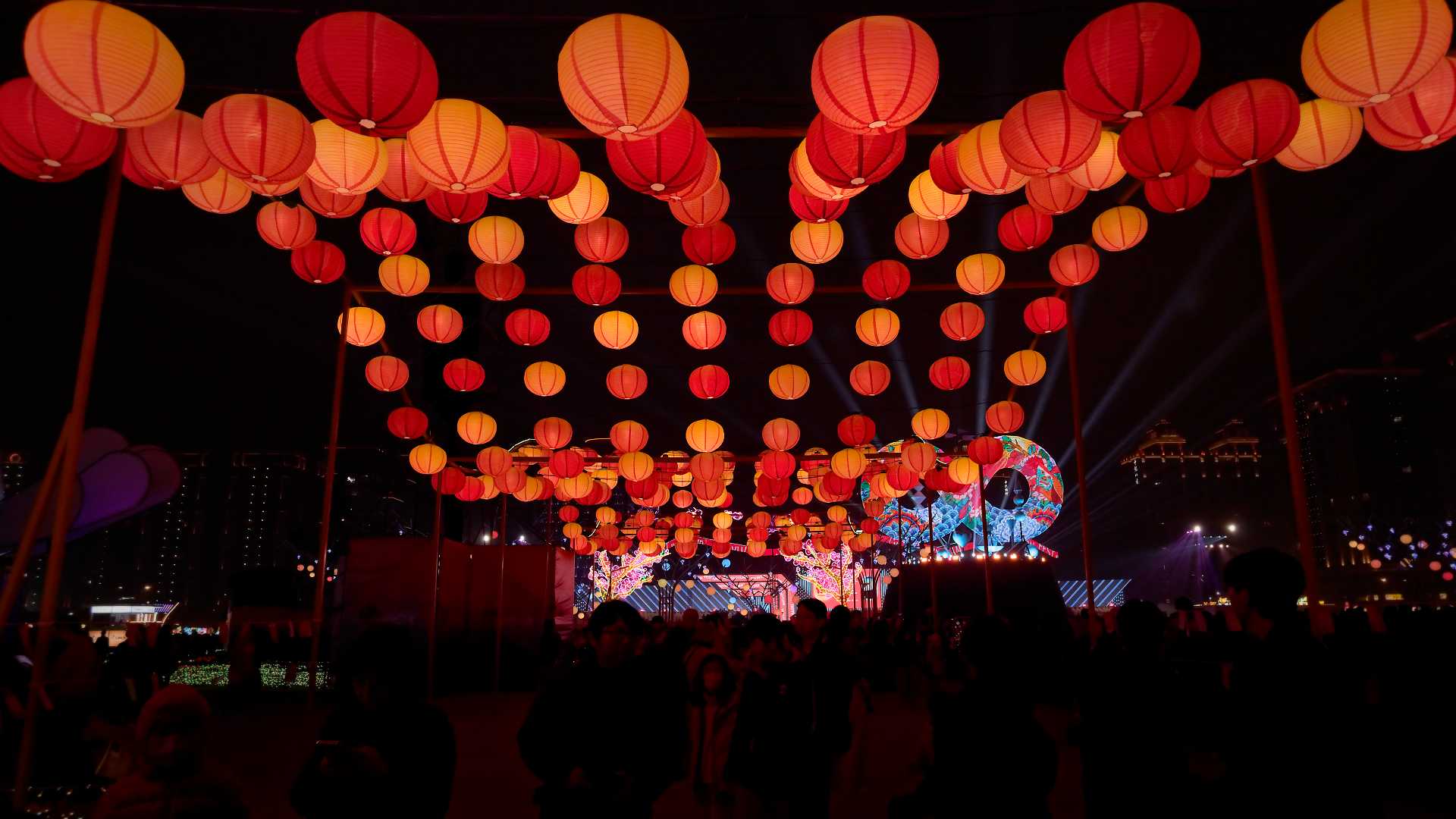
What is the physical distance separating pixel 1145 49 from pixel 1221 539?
55815 mm

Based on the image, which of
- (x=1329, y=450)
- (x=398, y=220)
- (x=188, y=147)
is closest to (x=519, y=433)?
(x=398, y=220)

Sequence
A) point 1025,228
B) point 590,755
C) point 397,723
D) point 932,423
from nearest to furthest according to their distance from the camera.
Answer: point 397,723, point 590,755, point 1025,228, point 932,423

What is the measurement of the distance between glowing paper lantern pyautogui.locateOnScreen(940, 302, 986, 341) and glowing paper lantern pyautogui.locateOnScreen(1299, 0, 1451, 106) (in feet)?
16.4

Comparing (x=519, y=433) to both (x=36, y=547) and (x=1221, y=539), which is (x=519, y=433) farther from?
(x=1221, y=539)

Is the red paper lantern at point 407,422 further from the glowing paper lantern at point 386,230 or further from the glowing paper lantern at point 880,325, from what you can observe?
the glowing paper lantern at point 880,325

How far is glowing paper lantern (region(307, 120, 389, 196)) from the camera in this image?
4688mm

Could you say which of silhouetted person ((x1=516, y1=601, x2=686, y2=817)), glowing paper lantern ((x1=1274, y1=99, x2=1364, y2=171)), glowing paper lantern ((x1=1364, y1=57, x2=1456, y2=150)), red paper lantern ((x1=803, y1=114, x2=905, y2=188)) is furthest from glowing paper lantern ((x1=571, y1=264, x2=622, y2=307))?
glowing paper lantern ((x1=1364, y1=57, x2=1456, y2=150))

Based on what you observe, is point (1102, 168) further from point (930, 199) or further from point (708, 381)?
point (708, 381)

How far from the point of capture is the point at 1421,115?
4.34m

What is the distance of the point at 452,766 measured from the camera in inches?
106

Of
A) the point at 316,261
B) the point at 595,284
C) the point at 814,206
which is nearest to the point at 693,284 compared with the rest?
the point at 595,284

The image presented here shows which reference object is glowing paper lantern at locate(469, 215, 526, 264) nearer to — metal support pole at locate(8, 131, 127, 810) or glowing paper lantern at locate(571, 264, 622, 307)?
glowing paper lantern at locate(571, 264, 622, 307)

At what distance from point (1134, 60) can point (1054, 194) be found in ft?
5.33

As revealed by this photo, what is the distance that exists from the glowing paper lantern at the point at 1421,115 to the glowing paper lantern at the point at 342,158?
5.08 meters
